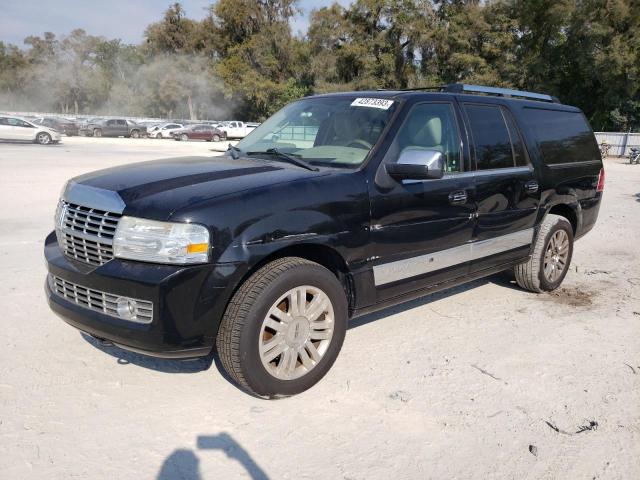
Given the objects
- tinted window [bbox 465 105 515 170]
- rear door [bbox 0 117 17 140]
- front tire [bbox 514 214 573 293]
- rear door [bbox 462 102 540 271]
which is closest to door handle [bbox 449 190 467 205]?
rear door [bbox 462 102 540 271]

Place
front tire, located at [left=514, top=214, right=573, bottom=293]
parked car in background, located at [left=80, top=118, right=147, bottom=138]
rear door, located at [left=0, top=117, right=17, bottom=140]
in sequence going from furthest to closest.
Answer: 1. parked car in background, located at [left=80, top=118, right=147, bottom=138]
2. rear door, located at [left=0, top=117, right=17, bottom=140]
3. front tire, located at [left=514, top=214, right=573, bottom=293]

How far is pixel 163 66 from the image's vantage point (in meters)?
70.6

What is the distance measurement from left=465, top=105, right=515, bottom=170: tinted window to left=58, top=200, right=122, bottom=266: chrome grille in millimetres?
2839

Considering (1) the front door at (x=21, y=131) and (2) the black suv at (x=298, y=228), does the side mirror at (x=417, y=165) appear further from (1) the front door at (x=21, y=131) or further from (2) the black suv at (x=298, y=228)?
(1) the front door at (x=21, y=131)

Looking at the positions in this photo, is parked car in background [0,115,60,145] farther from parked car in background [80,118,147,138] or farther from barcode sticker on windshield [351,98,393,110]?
barcode sticker on windshield [351,98,393,110]

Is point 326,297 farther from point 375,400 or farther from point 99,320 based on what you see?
point 99,320

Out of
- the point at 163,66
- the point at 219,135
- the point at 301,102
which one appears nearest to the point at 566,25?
the point at 219,135

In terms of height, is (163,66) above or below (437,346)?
above

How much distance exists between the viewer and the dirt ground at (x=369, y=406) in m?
2.72

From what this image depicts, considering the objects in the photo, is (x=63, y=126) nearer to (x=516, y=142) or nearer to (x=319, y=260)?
(x=516, y=142)

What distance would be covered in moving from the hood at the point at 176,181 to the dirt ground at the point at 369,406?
3.86ft

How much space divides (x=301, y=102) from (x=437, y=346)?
235 cm

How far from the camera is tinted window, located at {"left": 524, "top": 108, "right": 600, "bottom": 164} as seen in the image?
5.16m

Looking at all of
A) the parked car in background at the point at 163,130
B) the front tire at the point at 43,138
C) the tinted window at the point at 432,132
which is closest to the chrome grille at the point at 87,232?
the tinted window at the point at 432,132
